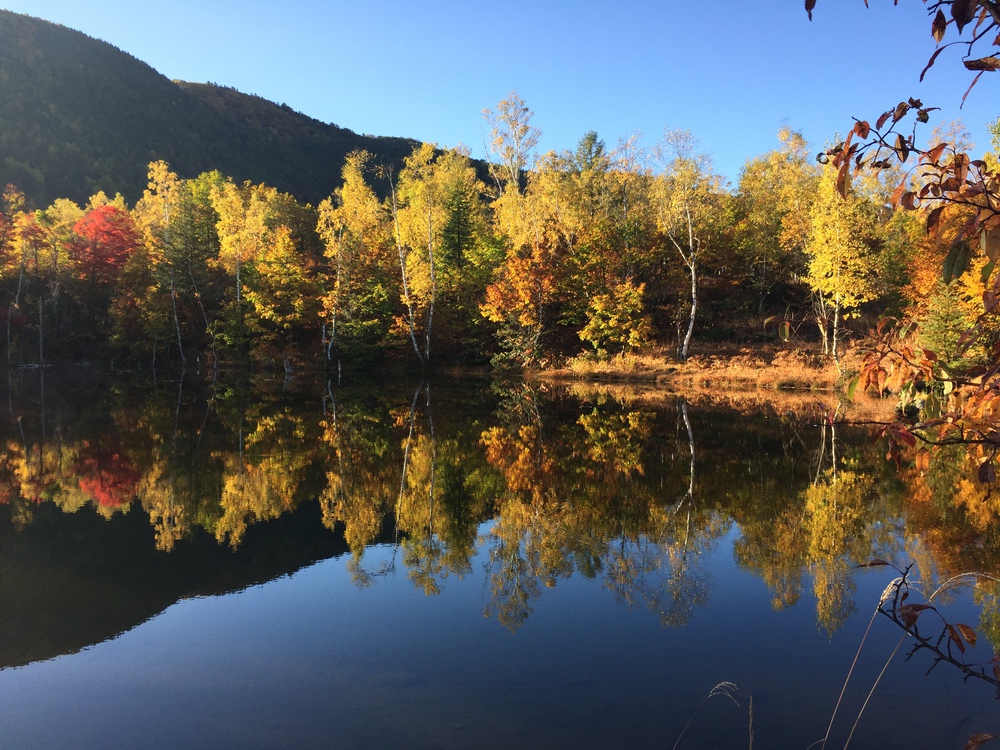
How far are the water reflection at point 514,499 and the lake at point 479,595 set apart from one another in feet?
0.21

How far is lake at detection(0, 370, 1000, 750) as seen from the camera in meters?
4.73

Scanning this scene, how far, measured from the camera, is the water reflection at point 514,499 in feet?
24.8

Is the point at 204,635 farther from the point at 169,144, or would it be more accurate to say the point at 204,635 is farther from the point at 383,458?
the point at 169,144

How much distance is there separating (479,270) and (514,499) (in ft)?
99.0

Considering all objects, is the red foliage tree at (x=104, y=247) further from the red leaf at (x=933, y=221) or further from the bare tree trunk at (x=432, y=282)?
the red leaf at (x=933, y=221)

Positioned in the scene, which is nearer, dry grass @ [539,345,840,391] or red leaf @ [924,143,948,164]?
red leaf @ [924,143,948,164]

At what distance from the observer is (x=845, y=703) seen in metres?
4.85

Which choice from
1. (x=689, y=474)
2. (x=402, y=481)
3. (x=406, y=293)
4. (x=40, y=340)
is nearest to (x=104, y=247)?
(x=40, y=340)

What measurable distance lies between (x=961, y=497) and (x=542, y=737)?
9.37 m

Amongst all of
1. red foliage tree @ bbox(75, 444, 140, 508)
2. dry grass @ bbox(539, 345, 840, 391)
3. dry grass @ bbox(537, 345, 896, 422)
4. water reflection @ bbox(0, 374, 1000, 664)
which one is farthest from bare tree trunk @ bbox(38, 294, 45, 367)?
red foliage tree @ bbox(75, 444, 140, 508)

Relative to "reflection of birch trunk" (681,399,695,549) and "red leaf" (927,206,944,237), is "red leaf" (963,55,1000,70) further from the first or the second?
"reflection of birch trunk" (681,399,695,549)

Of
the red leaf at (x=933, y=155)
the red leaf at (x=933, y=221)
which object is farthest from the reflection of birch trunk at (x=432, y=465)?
the red leaf at (x=933, y=155)

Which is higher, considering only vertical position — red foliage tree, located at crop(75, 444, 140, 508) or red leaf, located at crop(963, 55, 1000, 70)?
red leaf, located at crop(963, 55, 1000, 70)

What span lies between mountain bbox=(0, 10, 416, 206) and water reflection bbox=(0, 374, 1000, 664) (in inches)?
3327
